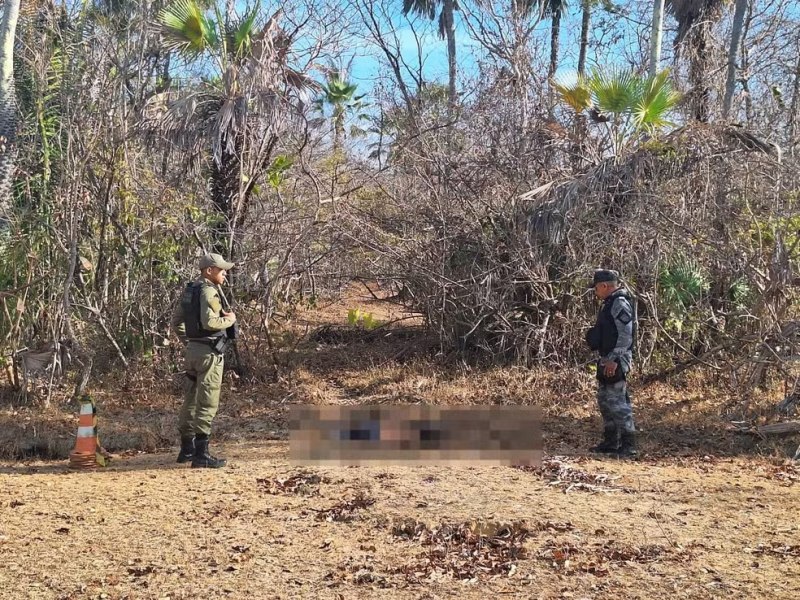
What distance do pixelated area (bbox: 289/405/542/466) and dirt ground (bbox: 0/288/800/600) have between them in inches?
4.7

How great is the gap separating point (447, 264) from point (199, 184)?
10.5ft

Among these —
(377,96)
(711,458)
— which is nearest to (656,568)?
(711,458)

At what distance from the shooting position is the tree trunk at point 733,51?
38.5 feet

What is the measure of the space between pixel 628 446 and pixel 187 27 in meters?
7.05

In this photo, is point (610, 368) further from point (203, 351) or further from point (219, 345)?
point (203, 351)

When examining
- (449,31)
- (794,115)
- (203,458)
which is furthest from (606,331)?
(449,31)

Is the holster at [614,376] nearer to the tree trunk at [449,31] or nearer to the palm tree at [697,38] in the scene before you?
the palm tree at [697,38]

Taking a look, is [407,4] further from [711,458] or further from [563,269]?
[711,458]

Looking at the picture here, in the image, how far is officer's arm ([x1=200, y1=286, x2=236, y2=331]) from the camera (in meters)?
6.30

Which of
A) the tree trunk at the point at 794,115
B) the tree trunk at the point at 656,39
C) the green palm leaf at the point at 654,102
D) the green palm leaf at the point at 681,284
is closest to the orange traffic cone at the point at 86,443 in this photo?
the green palm leaf at the point at 681,284

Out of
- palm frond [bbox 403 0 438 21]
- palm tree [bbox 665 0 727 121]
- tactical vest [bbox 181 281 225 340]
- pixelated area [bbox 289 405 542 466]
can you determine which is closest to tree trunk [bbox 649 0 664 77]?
palm tree [bbox 665 0 727 121]

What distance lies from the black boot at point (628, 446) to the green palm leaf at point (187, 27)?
6.79 meters

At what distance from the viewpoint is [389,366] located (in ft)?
33.7

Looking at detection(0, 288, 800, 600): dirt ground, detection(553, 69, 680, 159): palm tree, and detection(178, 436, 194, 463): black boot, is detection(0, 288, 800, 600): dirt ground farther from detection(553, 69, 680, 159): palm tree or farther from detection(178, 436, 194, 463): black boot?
detection(553, 69, 680, 159): palm tree
